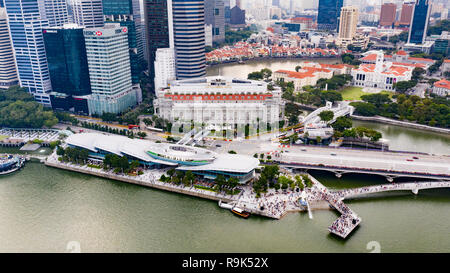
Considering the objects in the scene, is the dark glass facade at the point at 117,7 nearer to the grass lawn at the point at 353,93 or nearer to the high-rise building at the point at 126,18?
the high-rise building at the point at 126,18

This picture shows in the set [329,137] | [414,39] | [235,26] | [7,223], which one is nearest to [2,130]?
[7,223]

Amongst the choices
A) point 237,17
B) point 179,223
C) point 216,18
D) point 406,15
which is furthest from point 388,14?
point 179,223

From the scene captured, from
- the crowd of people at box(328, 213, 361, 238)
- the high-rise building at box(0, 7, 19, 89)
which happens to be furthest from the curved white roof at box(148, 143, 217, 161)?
the high-rise building at box(0, 7, 19, 89)

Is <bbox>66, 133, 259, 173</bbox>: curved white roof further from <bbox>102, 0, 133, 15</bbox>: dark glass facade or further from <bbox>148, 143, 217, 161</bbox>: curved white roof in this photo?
<bbox>102, 0, 133, 15</bbox>: dark glass facade

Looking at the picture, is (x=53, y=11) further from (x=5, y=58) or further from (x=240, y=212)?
(x=240, y=212)

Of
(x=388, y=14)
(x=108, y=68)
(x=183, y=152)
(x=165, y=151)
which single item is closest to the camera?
(x=183, y=152)

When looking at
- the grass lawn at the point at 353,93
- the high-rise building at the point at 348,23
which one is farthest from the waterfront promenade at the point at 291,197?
the high-rise building at the point at 348,23

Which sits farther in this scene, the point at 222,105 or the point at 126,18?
the point at 126,18
